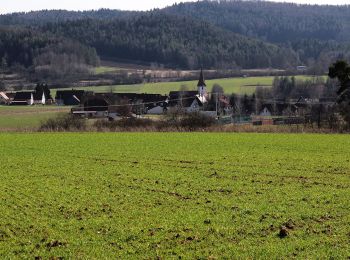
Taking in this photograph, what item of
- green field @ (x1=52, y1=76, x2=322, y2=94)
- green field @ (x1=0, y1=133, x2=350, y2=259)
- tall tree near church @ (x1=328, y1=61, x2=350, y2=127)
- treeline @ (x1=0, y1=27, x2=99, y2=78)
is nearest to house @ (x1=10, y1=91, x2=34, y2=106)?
green field @ (x1=52, y1=76, x2=322, y2=94)

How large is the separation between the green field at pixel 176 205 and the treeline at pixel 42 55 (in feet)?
316

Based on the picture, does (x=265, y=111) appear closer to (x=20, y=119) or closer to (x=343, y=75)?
(x=343, y=75)

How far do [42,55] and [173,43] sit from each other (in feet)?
138

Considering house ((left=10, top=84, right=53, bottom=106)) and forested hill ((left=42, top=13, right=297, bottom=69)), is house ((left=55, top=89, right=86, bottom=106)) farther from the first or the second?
forested hill ((left=42, top=13, right=297, bottom=69))

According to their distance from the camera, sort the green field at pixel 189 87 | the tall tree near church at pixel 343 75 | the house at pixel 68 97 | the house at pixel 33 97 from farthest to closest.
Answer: the green field at pixel 189 87, the house at pixel 33 97, the house at pixel 68 97, the tall tree near church at pixel 343 75

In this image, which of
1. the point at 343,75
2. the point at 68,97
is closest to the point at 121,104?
the point at 68,97

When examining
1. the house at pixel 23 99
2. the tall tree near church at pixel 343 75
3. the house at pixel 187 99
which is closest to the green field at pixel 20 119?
the house at pixel 23 99

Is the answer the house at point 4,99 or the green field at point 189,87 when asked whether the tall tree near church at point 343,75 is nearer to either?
the green field at point 189,87

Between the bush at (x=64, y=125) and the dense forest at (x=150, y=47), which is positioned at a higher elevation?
the dense forest at (x=150, y=47)

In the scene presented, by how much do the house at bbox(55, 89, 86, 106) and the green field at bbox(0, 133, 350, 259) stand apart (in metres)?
62.8

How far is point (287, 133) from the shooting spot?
43.3 meters

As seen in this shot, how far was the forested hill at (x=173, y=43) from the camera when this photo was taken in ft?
502

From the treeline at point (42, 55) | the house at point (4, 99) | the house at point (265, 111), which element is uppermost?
the treeline at point (42, 55)

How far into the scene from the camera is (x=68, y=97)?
9331 centimetres
